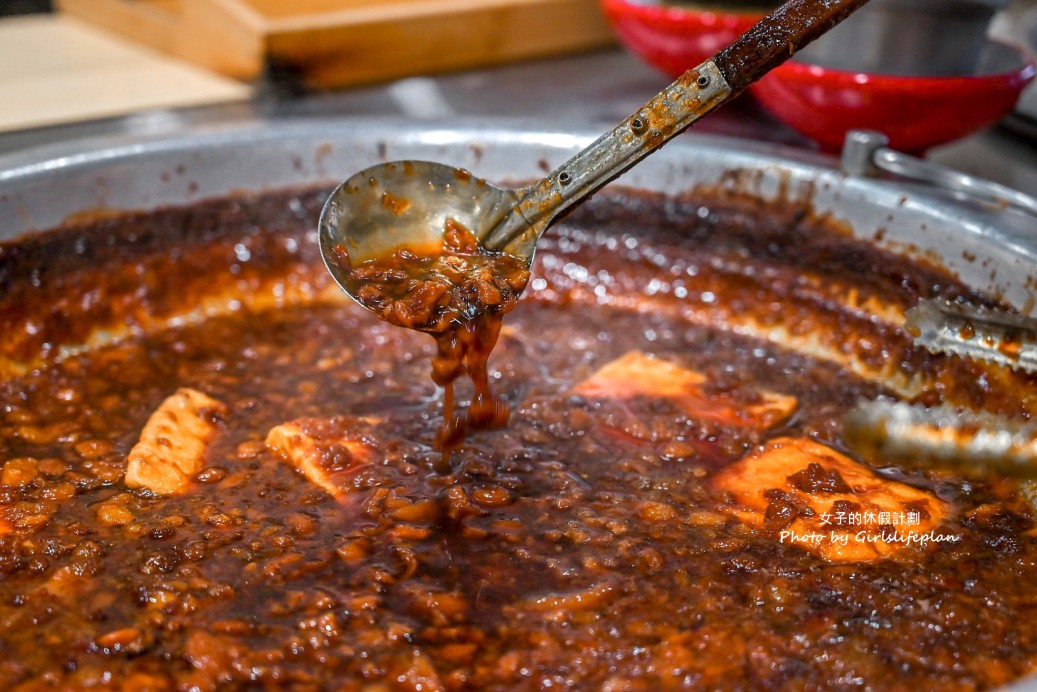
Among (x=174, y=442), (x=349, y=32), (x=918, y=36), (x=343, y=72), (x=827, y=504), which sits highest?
(x=918, y=36)

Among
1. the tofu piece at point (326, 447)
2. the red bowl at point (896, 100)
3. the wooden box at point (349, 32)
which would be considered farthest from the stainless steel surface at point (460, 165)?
the wooden box at point (349, 32)

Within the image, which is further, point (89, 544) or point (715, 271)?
point (715, 271)

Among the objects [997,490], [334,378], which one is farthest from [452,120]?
[997,490]

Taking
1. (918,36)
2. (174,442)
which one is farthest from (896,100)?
(174,442)

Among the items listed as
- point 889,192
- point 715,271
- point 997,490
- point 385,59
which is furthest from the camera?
point 385,59

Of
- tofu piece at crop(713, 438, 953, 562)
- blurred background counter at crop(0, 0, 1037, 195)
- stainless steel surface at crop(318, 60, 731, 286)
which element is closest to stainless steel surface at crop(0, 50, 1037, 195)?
blurred background counter at crop(0, 0, 1037, 195)

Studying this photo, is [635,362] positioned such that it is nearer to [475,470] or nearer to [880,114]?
[475,470]

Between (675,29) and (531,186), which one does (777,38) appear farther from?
(675,29)
